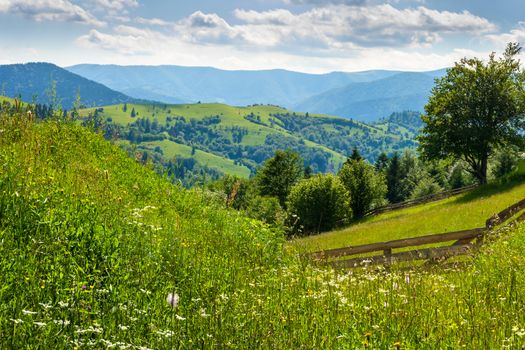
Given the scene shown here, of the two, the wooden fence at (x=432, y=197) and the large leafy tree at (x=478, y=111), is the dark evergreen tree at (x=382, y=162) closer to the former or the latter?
the wooden fence at (x=432, y=197)

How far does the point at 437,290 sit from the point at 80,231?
18.3 ft

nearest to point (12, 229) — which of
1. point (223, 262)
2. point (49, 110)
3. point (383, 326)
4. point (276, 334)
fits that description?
point (223, 262)

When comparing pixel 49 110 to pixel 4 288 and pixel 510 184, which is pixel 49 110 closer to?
pixel 4 288

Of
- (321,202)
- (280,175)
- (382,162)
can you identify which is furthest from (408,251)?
(382,162)

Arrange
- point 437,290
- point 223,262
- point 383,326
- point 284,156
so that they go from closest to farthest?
1. point 383,326
2. point 437,290
3. point 223,262
4. point 284,156

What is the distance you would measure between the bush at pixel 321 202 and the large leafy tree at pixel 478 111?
17445 millimetres

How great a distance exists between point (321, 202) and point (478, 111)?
25327 millimetres

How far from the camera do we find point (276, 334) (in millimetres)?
5078

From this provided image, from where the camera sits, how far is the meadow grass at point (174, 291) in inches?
186

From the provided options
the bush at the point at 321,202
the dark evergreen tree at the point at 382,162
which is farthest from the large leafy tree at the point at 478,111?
the dark evergreen tree at the point at 382,162

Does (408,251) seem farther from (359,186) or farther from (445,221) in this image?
(359,186)

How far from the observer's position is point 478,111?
52219 mm

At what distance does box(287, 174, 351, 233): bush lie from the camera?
68.3m

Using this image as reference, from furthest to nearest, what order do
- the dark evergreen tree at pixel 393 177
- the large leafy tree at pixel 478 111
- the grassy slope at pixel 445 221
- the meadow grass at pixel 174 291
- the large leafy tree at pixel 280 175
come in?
1. the dark evergreen tree at pixel 393 177
2. the large leafy tree at pixel 280 175
3. the large leafy tree at pixel 478 111
4. the grassy slope at pixel 445 221
5. the meadow grass at pixel 174 291
